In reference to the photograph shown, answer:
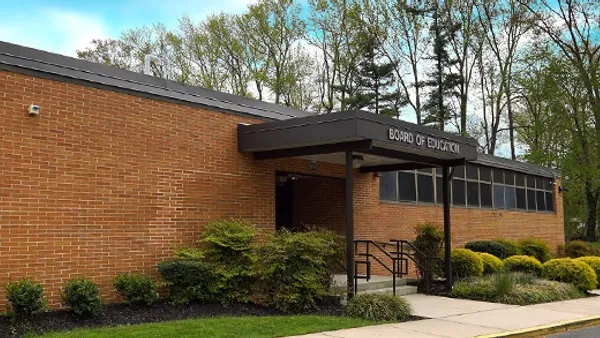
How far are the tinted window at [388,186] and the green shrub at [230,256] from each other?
6943mm

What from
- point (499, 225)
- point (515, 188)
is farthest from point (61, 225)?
point (515, 188)

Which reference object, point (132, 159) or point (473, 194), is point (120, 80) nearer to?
point (132, 159)

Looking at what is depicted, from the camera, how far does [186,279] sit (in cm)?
1098

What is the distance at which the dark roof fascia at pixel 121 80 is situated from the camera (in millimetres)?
9805

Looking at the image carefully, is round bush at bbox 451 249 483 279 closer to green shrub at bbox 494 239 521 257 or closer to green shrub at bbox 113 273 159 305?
green shrub at bbox 494 239 521 257

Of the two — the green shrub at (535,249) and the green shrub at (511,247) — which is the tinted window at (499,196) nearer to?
the green shrub at (535,249)

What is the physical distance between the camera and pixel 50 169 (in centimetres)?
997

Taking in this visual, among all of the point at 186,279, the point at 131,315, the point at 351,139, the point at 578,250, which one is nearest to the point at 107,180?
the point at 186,279

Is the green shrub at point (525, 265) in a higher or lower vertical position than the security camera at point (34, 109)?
lower

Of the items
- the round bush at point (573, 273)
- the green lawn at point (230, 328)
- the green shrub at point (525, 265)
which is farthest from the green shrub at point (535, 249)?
the green lawn at point (230, 328)

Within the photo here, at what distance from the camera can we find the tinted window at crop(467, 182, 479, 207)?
73.2 ft

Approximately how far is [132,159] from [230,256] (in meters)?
2.68

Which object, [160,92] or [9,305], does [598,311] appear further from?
[9,305]

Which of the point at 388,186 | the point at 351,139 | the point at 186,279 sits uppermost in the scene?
the point at 351,139
